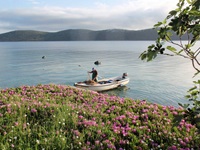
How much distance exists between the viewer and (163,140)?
23.4 feet

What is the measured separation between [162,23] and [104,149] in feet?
14.5

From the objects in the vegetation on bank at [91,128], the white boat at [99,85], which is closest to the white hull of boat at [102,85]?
the white boat at [99,85]

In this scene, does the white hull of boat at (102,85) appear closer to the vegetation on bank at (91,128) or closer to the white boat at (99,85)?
the white boat at (99,85)

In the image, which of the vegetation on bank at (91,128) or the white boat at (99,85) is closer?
the vegetation on bank at (91,128)

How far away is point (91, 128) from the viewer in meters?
7.47

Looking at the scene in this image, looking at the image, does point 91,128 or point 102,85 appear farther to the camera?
point 102,85

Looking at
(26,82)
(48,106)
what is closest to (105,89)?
(26,82)

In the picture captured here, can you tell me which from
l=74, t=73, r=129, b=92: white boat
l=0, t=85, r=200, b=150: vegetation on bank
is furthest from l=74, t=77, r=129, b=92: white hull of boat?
l=0, t=85, r=200, b=150: vegetation on bank

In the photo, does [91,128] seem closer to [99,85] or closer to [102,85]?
[99,85]

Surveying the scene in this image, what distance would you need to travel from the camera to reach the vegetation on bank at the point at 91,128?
6.63m

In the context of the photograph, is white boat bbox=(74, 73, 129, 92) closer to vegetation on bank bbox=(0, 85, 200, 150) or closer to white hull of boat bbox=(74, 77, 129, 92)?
white hull of boat bbox=(74, 77, 129, 92)

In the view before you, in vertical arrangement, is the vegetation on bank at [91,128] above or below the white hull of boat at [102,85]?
above

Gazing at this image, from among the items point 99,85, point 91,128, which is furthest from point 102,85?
point 91,128

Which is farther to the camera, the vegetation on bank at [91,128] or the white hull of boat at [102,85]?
the white hull of boat at [102,85]
